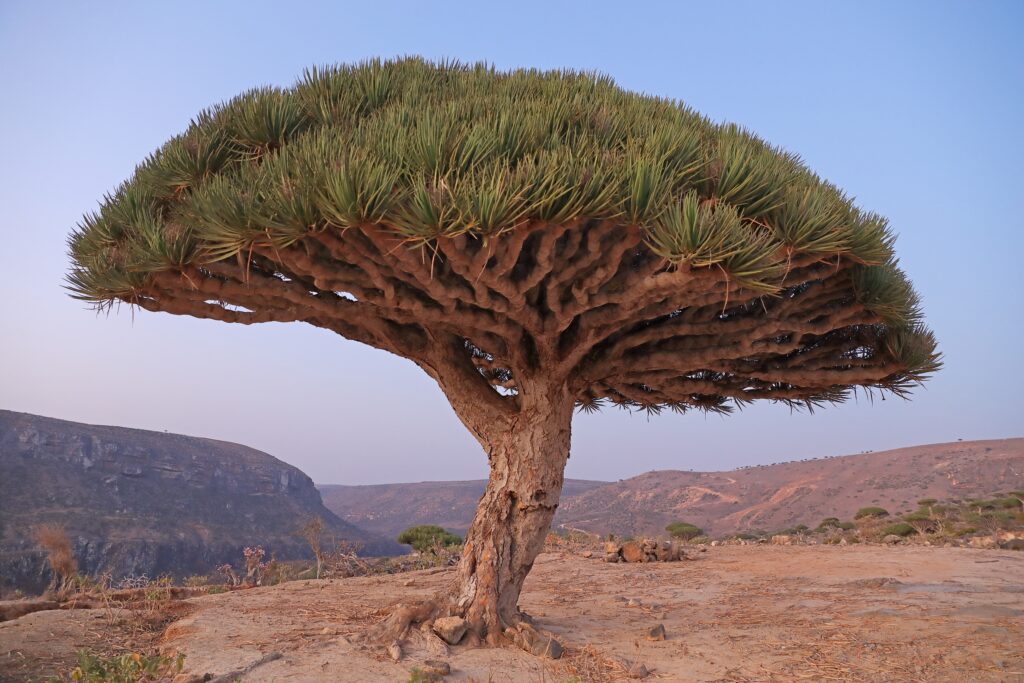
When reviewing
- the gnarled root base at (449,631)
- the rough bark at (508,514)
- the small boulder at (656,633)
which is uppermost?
the rough bark at (508,514)

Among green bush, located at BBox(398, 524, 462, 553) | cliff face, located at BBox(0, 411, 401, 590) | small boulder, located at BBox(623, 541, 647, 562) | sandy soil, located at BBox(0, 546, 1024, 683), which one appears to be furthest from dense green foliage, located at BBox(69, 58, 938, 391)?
cliff face, located at BBox(0, 411, 401, 590)

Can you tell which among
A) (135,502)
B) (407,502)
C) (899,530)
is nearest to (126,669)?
(899,530)

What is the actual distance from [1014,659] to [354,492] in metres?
54.9

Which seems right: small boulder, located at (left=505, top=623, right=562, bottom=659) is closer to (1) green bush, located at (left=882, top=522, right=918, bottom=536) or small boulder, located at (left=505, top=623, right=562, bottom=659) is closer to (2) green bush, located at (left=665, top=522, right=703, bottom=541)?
(1) green bush, located at (left=882, top=522, right=918, bottom=536)

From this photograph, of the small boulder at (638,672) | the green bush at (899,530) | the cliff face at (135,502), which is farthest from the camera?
the cliff face at (135,502)

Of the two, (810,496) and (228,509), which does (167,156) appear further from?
(810,496)

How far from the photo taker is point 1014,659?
18.3ft

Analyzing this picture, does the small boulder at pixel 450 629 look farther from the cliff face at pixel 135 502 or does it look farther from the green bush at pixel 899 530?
the cliff face at pixel 135 502

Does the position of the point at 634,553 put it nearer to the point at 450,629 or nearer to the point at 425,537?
the point at 425,537

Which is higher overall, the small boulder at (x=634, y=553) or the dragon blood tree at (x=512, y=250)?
the dragon blood tree at (x=512, y=250)

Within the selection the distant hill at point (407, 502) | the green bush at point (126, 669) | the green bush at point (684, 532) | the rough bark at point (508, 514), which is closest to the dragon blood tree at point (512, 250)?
the rough bark at point (508, 514)

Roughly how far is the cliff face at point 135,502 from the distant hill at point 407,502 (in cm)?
884

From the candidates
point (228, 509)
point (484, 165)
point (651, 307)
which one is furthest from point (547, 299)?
point (228, 509)

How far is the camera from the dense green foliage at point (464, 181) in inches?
176
